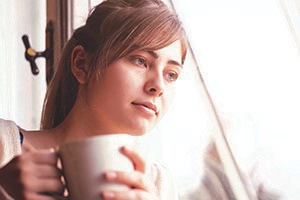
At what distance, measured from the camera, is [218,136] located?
711 mm

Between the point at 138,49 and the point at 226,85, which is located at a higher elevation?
the point at 138,49

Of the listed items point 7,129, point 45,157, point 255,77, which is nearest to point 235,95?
point 255,77

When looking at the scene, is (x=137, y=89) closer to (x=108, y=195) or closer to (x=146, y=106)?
(x=146, y=106)

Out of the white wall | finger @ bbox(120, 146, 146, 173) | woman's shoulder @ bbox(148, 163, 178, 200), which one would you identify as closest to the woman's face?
woman's shoulder @ bbox(148, 163, 178, 200)

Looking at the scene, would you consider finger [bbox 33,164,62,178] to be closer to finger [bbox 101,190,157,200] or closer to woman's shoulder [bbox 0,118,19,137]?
finger [bbox 101,190,157,200]

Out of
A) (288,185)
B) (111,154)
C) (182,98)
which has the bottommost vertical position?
(288,185)

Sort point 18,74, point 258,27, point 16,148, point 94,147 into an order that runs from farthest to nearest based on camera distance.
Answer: point 18,74, point 258,27, point 16,148, point 94,147

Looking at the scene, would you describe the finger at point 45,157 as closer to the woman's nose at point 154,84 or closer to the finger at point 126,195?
the finger at point 126,195

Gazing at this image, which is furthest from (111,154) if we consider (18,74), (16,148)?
(18,74)

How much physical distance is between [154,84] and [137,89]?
0.07 feet

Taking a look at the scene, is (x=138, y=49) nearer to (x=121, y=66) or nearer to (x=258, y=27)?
(x=121, y=66)

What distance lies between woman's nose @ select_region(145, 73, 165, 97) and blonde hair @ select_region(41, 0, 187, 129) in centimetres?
3

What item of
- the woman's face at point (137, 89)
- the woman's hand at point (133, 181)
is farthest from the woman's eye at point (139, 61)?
the woman's hand at point (133, 181)

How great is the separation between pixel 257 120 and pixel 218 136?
0.07 metres
